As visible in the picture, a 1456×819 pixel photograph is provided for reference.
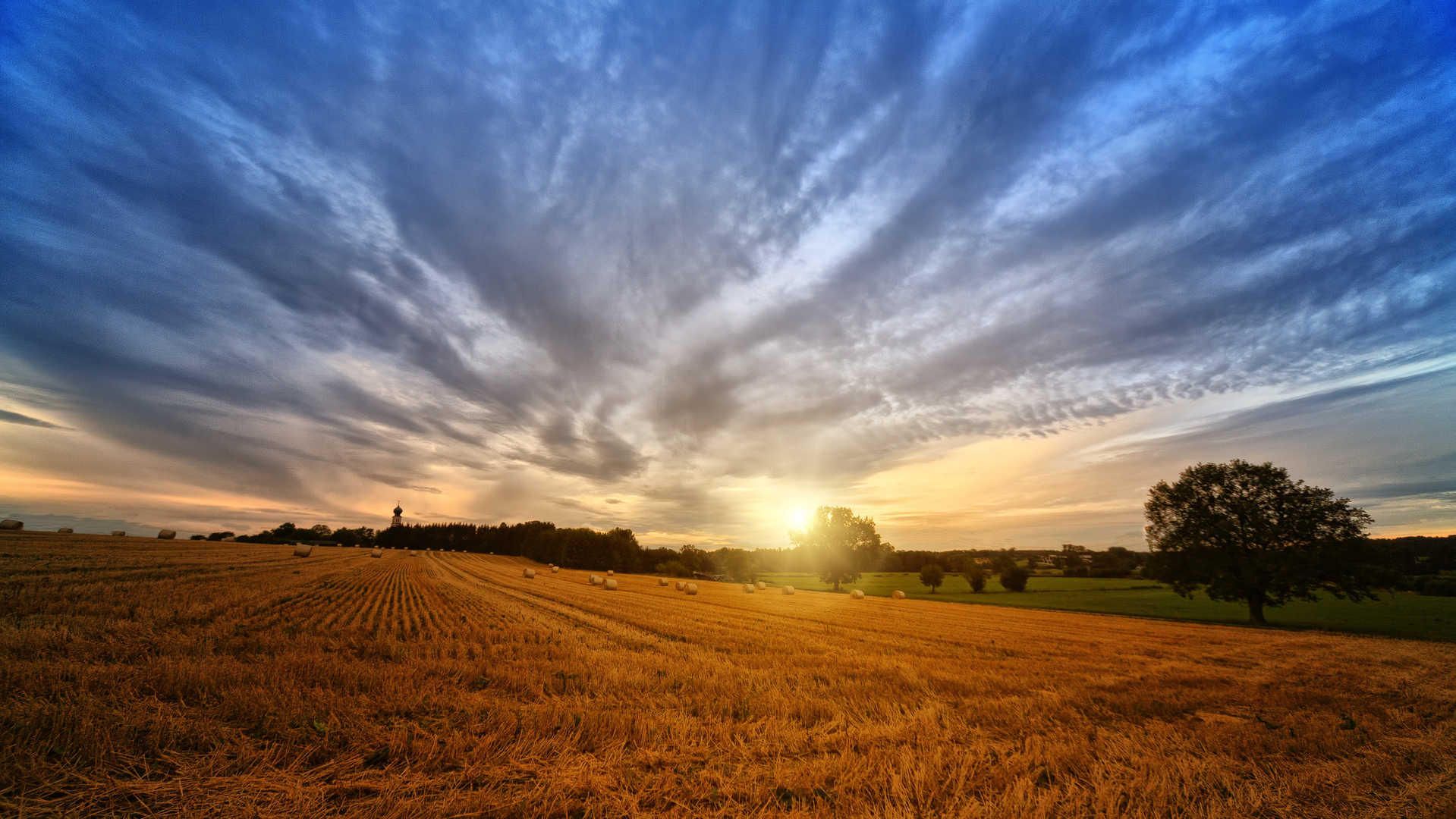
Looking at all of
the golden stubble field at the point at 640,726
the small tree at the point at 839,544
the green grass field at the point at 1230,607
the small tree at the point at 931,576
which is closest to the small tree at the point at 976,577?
the green grass field at the point at 1230,607

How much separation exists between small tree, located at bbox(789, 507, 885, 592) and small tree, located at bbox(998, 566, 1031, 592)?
17.0m

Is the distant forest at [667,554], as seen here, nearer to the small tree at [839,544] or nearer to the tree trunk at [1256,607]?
the small tree at [839,544]

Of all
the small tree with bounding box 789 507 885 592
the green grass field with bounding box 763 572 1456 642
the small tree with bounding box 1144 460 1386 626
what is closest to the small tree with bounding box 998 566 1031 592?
the green grass field with bounding box 763 572 1456 642

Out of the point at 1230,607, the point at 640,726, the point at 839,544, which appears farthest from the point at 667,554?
the point at 640,726

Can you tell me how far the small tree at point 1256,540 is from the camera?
103 ft

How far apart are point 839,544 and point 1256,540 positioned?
134ft

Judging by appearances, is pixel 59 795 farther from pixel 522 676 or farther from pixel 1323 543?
pixel 1323 543

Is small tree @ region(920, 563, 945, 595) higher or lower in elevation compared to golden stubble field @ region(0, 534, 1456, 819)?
lower

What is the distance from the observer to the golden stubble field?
426 cm

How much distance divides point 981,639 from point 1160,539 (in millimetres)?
32145

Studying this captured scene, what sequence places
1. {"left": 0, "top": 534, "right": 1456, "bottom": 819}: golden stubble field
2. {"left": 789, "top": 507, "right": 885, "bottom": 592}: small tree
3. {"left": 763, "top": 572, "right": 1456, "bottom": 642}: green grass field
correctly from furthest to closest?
→ 1. {"left": 789, "top": 507, "right": 885, "bottom": 592}: small tree
2. {"left": 763, "top": 572, "right": 1456, "bottom": 642}: green grass field
3. {"left": 0, "top": 534, "right": 1456, "bottom": 819}: golden stubble field

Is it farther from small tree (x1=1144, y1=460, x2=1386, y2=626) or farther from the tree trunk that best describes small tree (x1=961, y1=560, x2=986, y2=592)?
the tree trunk

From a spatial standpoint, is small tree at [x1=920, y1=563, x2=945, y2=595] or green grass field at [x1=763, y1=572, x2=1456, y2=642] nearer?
green grass field at [x1=763, y1=572, x2=1456, y2=642]

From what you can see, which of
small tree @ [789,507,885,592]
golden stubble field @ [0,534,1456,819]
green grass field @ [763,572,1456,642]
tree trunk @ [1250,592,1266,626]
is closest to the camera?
golden stubble field @ [0,534,1456,819]
